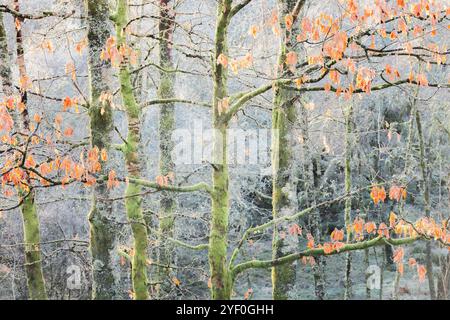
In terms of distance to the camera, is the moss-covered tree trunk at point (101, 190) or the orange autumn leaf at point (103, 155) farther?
the moss-covered tree trunk at point (101, 190)

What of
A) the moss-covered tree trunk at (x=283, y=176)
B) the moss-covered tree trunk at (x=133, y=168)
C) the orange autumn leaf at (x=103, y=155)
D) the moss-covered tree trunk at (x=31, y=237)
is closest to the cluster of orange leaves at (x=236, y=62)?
the moss-covered tree trunk at (x=283, y=176)

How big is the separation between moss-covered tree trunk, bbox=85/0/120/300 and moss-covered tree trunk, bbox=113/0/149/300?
290mm

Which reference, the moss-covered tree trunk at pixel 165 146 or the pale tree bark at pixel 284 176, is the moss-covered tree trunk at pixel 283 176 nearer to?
the pale tree bark at pixel 284 176

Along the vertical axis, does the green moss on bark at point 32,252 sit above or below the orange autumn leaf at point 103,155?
below

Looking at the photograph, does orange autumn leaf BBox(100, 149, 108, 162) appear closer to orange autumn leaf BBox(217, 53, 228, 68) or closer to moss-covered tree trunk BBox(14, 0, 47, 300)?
orange autumn leaf BBox(217, 53, 228, 68)

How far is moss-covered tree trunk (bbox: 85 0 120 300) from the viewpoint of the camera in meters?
6.47

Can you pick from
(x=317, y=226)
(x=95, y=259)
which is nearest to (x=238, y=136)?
(x=317, y=226)

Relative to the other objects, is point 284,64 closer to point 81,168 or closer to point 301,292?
point 81,168

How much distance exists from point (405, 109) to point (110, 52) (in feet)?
57.0

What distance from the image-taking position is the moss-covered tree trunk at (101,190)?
647cm

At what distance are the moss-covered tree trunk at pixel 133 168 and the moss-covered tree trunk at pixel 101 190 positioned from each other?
29cm

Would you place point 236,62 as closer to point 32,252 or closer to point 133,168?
point 133,168

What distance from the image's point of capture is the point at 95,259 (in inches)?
257

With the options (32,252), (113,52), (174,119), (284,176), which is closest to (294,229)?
(284,176)
